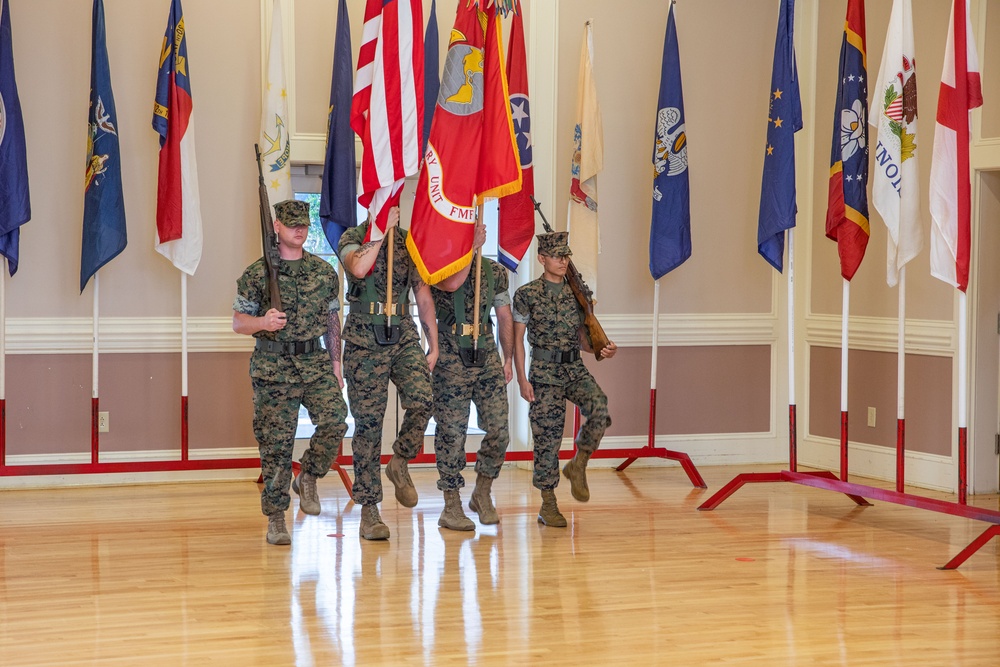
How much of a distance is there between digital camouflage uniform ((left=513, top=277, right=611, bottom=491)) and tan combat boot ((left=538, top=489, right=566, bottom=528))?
0.04 metres

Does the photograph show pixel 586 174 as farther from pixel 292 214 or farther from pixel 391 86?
pixel 292 214

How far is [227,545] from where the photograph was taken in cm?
512

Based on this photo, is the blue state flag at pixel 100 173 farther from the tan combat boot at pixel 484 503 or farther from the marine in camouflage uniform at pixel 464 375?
the tan combat boot at pixel 484 503

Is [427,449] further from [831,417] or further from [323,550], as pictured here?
[831,417]

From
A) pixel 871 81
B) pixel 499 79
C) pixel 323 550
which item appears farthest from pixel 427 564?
pixel 871 81

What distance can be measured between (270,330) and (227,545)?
1.10m

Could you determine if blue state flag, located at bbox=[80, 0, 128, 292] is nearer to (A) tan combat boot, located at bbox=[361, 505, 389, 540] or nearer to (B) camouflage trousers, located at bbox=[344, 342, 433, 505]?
(B) camouflage trousers, located at bbox=[344, 342, 433, 505]

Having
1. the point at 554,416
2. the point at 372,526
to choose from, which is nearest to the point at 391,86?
the point at 554,416

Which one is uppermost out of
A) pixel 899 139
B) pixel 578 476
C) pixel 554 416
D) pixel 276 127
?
pixel 276 127

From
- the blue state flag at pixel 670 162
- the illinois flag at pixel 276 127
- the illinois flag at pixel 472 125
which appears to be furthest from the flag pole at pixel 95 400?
the blue state flag at pixel 670 162

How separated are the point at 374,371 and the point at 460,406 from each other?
1.70 ft

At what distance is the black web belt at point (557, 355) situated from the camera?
18.3 ft

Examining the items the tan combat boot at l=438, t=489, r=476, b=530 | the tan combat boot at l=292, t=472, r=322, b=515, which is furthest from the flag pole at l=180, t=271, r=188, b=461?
the tan combat boot at l=438, t=489, r=476, b=530

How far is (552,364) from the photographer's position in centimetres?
559
